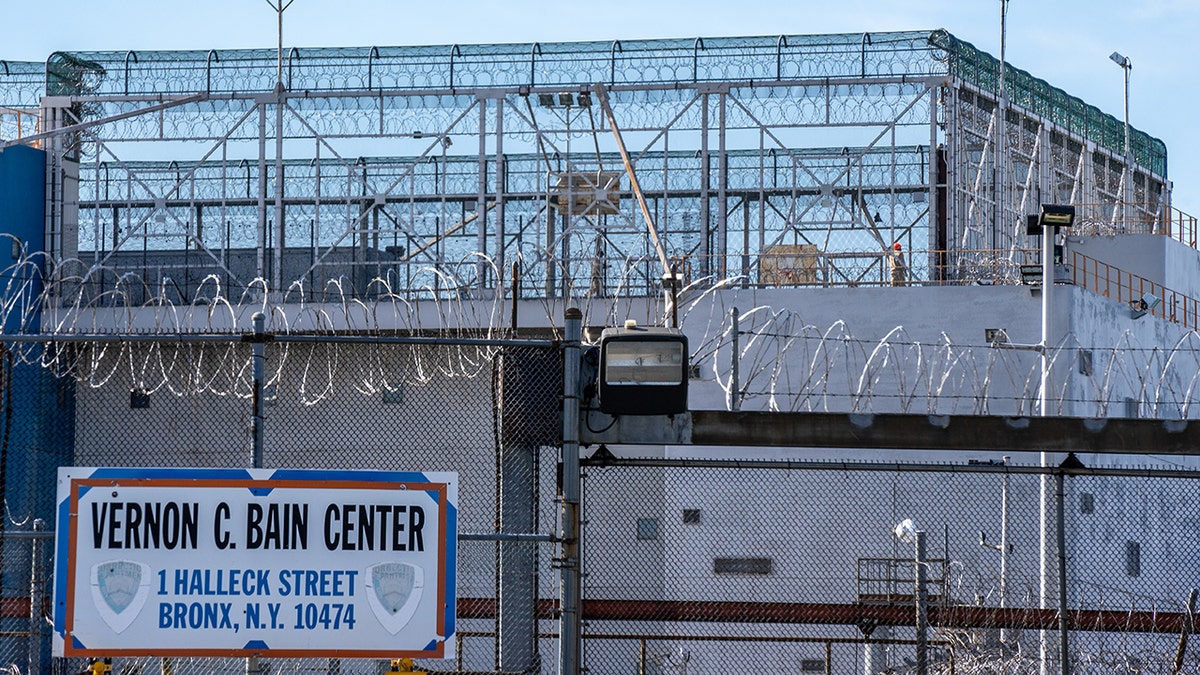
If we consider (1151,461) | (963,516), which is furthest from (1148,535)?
(963,516)

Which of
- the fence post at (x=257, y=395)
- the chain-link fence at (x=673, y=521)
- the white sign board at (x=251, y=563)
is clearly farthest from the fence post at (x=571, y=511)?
the chain-link fence at (x=673, y=521)

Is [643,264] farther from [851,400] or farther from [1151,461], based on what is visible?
[1151,461]

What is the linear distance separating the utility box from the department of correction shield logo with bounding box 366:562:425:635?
159 centimetres

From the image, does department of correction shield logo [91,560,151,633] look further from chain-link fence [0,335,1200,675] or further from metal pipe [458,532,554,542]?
chain-link fence [0,335,1200,675]

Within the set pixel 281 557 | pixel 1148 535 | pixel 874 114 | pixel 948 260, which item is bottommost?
pixel 1148 535

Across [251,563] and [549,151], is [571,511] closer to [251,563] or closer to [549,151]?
[251,563]

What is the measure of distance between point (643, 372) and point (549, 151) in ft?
91.7

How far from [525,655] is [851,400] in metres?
17.2

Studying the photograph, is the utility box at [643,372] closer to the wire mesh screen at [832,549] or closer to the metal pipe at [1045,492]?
the metal pipe at [1045,492]

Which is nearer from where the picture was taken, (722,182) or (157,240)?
(722,182)

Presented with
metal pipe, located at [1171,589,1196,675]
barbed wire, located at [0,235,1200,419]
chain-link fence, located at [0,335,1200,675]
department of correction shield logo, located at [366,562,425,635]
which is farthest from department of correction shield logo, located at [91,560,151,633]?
barbed wire, located at [0,235,1200,419]

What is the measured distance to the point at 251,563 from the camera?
9.85 meters

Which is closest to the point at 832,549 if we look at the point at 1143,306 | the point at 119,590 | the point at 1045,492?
the point at 1045,492

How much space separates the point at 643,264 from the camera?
3381 centimetres
